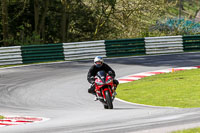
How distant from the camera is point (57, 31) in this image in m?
35.4

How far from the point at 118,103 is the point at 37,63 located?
11262 mm

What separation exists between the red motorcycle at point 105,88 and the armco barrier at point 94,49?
12.1 metres

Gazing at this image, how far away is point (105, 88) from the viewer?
12086 millimetres

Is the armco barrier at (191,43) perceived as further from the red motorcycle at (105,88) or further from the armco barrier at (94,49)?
the red motorcycle at (105,88)

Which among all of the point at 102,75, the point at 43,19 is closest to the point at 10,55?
the point at 43,19

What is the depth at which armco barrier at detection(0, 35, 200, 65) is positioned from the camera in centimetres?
2361

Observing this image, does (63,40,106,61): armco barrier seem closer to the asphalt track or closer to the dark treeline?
the asphalt track

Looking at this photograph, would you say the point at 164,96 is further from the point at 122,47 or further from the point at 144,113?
the point at 122,47

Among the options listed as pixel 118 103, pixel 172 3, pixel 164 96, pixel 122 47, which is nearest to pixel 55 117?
pixel 118 103

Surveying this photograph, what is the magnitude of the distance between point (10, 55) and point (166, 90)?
450 inches

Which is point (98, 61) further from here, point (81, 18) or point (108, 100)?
point (81, 18)

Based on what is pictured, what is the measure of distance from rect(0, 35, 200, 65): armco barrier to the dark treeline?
5128mm

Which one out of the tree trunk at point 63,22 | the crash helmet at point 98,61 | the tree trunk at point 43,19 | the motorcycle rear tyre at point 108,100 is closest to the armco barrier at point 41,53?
the tree trunk at point 43,19

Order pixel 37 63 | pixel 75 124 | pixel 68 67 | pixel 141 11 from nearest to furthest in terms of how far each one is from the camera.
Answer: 1. pixel 75 124
2. pixel 68 67
3. pixel 37 63
4. pixel 141 11
